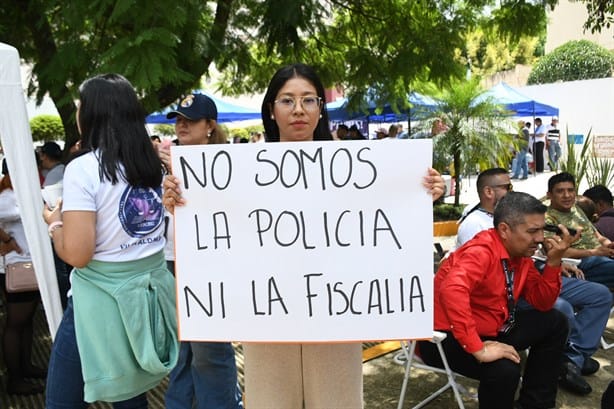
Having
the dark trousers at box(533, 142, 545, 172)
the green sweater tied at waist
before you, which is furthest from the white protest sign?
the dark trousers at box(533, 142, 545, 172)

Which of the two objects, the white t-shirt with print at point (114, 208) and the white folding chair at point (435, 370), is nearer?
the white t-shirt with print at point (114, 208)

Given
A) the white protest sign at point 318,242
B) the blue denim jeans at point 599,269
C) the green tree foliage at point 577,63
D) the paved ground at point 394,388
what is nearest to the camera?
the white protest sign at point 318,242

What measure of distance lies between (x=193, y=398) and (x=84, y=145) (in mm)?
1479

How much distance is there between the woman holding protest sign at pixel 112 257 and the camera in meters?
2.10

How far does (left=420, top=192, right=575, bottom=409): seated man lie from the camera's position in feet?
9.23

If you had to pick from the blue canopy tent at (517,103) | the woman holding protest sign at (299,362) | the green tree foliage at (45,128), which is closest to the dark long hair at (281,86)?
the woman holding protest sign at (299,362)

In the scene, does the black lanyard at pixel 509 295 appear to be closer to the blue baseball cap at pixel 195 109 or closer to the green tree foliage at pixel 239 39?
the blue baseball cap at pixel 195 109

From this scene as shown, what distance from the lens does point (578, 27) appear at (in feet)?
107

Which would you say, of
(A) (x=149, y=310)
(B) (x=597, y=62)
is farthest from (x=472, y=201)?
(B) (x=597, y=62)

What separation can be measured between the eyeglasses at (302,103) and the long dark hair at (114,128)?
0.60m

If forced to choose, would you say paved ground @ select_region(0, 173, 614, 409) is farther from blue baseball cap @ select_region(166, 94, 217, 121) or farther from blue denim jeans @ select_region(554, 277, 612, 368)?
blue baseball cap @ select_region(166, 94, 217, 121)

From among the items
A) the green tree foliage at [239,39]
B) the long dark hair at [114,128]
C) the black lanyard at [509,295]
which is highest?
the green tree foliage at [239,39]

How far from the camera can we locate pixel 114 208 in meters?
2.12

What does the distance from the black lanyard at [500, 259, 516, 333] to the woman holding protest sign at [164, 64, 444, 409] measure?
1.33 metres
